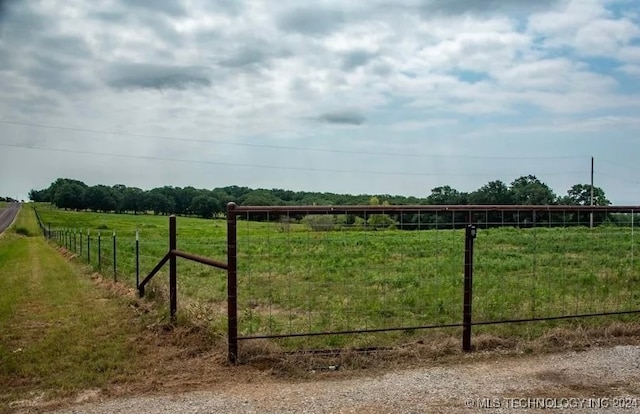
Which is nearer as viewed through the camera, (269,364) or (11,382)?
(11,382)

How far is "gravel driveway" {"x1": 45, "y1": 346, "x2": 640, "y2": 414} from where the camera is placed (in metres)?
4.20

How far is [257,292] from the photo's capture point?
9.82 m

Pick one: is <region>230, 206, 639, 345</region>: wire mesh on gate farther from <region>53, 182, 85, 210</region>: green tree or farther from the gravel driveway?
<region>53, 182, 85, 210</region>: green tree

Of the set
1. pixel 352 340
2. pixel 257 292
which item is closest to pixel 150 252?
pixel 257 292

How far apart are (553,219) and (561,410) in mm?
3044

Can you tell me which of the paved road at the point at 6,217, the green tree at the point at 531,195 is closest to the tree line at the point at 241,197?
the green tree at the point at 531,195


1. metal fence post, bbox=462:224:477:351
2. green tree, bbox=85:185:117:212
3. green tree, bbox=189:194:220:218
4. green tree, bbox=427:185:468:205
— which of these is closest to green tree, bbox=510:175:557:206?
green tree, bbox=427:185:468:205

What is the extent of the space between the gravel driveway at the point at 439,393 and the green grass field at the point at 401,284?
1157mm

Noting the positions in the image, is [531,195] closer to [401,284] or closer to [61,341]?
[401,284]

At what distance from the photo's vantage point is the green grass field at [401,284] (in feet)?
22.3

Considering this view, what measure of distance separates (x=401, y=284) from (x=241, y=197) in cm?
1421

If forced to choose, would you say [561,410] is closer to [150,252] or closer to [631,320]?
[631,320]

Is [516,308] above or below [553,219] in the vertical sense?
below

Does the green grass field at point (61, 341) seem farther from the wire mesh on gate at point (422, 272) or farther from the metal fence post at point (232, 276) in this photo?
the wire mesh on gate at point (422, 272)
